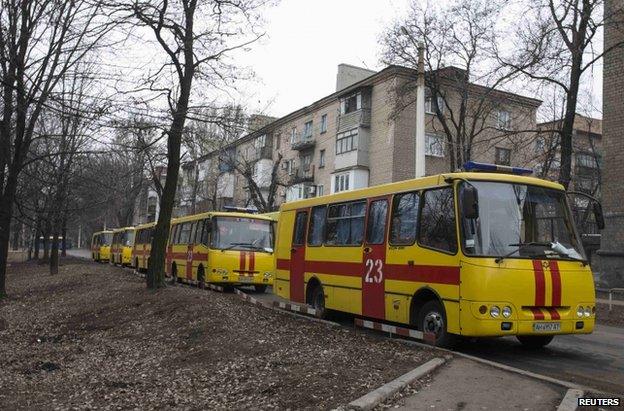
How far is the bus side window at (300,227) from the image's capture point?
1367 cm

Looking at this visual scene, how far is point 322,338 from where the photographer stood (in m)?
9.67

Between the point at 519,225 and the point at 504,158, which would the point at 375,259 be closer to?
the point at 519,225

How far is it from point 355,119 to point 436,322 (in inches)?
1379

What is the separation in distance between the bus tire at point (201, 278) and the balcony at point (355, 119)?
23951 mm

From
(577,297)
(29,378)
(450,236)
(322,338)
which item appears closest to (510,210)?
(450,236)

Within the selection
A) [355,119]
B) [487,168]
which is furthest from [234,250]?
[355,119]

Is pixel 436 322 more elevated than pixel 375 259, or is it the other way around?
pixel 375 259

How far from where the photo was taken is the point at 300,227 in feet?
45.3

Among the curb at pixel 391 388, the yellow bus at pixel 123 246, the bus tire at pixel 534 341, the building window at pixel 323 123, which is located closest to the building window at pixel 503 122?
the bus tire at pixel 534 341

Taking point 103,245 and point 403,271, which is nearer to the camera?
point 403,271

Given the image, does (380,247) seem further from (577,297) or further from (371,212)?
(577,297)

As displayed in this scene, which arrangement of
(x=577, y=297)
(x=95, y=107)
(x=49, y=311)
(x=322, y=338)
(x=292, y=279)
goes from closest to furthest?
(x=577, y=297) < (x=322, y=338) < (x=95, y=107) < (x=292, y=279) < (x=49, y=311)

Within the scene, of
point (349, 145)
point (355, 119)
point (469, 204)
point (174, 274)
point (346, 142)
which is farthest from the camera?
point (346, 142)

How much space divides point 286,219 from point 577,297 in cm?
748
